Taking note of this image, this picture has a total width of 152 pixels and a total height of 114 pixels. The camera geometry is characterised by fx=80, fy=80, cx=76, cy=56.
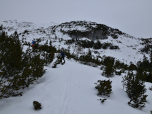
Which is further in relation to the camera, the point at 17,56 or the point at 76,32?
the point at 76,32

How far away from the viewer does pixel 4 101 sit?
2.70 meters

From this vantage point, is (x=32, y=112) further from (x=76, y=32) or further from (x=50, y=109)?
(x=76, y=32)

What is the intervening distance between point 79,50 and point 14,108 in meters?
29.8

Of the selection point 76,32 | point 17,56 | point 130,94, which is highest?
point 76,32

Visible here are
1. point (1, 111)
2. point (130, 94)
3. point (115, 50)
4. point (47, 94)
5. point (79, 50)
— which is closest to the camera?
point (1, 111)

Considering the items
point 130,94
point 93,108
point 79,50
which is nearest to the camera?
point 93,108

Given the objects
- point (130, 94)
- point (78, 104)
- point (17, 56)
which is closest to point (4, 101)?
point (17, 56)

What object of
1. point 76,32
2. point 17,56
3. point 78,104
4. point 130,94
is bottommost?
point 130,94

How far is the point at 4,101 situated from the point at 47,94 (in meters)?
1.41

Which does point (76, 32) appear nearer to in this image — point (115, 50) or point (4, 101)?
point (115, 50)

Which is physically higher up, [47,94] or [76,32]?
[76,32]

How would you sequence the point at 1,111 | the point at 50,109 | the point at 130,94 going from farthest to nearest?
1. the point at 130,94
2. the point at 50,109
3. the point at 1,111

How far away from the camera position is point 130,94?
4.72 meters

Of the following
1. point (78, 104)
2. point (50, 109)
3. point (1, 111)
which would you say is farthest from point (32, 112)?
point (78, 104)
